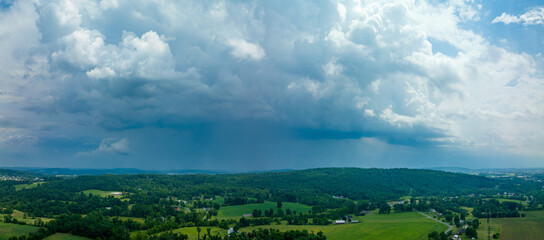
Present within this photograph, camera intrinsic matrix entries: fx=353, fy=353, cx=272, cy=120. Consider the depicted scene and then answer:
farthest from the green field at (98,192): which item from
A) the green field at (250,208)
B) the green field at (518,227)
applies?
the green field at (518,227)

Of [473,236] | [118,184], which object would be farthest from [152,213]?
[473,236]

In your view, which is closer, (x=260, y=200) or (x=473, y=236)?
(x=473, y=236)

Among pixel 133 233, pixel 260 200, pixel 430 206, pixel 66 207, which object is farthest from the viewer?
pixel 260 200

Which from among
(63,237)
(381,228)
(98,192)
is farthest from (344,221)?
(98,192)

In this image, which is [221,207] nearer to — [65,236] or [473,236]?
[65,236]

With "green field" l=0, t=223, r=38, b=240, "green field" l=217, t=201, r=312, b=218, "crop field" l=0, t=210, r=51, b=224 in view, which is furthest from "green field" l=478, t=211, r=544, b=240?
"crop field" l=0, t=210, r=51, b=224
